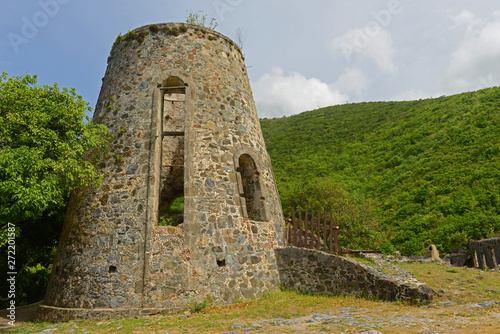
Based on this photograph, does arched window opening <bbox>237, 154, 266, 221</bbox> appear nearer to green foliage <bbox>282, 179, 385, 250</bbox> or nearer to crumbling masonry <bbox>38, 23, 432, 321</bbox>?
crumbling masonry <bbox>38, 23, 432, 321</bbox>

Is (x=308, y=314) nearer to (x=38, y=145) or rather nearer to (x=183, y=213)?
(x=183, y=213)

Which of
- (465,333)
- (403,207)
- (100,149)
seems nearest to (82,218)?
(100,149)

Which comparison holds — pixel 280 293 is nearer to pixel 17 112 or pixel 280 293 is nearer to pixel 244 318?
pixel 244 318

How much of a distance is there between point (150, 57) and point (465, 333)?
11016 mm

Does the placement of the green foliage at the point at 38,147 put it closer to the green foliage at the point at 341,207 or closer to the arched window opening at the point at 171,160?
the arched window opening at the point at 171,160

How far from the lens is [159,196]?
11297 mm

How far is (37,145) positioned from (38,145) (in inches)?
0.8

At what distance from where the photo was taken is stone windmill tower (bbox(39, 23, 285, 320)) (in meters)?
9.52

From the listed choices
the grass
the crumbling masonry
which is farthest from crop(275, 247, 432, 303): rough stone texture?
the grass

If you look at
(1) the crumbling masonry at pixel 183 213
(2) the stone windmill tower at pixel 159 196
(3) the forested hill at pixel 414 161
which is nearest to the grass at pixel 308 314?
(1) the crumbling masonry at pixel 183 213

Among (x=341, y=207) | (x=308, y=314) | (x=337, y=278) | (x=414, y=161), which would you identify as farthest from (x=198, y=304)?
(x=414, y=161)

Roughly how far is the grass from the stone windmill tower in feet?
1.82

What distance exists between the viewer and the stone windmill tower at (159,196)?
9516 mm

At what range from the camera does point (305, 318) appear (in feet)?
26.6
